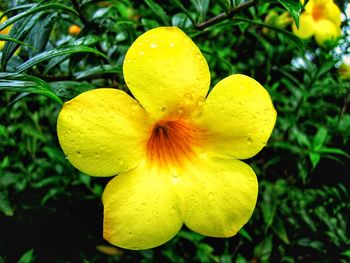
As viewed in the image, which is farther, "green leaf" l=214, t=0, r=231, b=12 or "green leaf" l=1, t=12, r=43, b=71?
"green leaf" l=214, t=0, r=231, b=12

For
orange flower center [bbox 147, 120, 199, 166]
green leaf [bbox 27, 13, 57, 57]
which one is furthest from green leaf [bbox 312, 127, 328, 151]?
green leaf [bbox 27, 13, 57, 57]

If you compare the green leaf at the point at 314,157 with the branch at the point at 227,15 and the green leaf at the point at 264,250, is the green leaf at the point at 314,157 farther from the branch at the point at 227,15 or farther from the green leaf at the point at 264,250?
the branch at the point at 227,15

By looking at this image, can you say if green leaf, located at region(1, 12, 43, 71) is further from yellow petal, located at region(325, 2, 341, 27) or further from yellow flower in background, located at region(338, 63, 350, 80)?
yellow flower in background, located at region(338, 63, 350, 80)

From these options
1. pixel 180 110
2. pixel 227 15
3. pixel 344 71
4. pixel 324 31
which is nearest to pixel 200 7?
pixel 227 15

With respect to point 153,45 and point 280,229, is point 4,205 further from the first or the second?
point 280,229

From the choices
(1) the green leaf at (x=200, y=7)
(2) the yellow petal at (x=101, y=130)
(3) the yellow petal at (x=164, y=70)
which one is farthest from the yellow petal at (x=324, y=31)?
(2) the yellow petal at (x=101, y=130)

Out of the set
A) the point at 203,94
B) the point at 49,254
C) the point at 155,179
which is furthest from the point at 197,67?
the point at 49,254
